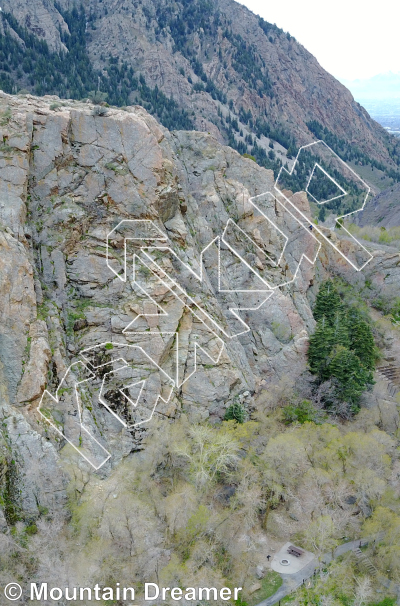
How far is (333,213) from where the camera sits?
121188 millimetres

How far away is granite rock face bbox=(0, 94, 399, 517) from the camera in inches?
1361

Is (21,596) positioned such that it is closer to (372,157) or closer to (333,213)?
(333,213)

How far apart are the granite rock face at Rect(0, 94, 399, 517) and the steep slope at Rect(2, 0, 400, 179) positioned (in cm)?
6594

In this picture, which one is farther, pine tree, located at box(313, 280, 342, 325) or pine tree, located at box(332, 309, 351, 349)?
pine tree, located at box(313, 280, 342, 325)

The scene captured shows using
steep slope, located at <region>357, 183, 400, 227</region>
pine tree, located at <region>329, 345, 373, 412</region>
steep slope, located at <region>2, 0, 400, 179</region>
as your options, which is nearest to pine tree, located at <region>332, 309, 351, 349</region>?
pine tree, located at <region>329, 345, 373, 412</region>

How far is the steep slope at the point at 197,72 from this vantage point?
389ft

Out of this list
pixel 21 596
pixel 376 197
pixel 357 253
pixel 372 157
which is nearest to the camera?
pixel 21 596

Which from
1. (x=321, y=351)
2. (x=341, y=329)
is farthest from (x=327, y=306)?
(x=321, y=351)

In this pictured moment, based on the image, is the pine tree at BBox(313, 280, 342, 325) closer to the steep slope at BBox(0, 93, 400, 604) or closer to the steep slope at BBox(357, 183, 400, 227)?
the steep slope at BBox(0, 93, 400, 604)

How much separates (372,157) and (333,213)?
245 feet

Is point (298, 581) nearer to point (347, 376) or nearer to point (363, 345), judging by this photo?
point (347, 376)

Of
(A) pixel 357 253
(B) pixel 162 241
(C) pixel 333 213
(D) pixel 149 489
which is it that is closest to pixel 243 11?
(C) pixel 333 213

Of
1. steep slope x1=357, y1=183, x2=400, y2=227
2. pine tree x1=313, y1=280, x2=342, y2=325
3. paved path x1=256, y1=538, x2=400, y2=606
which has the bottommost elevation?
paved path x1=256, y1=538, x2=400, y2=606

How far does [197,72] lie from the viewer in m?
156
